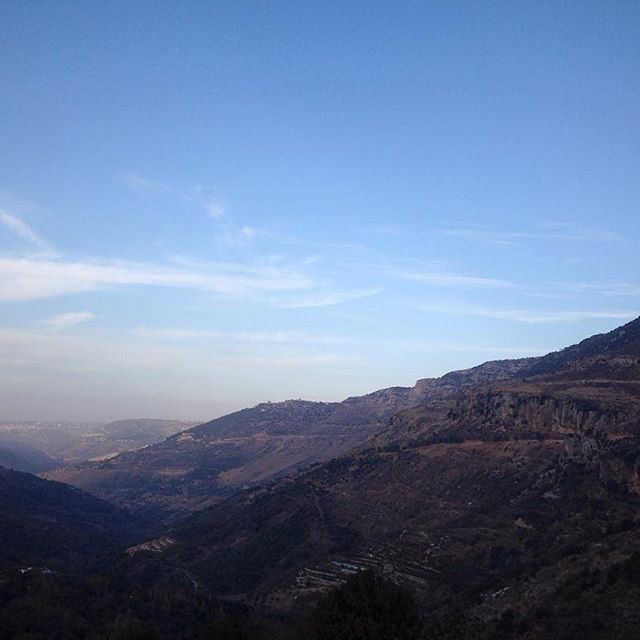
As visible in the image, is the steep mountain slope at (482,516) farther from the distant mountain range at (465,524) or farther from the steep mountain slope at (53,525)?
the steep mountain slope at (53,525)

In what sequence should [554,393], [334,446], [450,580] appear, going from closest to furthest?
[450,580] → [554,393] → [334,446]

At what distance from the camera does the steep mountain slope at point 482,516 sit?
44.1 meters

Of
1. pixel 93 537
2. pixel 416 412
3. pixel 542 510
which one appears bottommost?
pixel 93 537

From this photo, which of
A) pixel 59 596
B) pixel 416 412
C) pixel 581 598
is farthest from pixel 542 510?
pixel 416 412

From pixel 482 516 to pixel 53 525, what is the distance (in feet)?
279

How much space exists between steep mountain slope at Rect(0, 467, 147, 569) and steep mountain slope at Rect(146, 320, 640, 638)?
17804mm

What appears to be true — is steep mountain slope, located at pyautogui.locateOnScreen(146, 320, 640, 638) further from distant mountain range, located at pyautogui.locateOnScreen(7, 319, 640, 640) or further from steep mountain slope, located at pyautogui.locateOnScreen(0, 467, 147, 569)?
steep mountain slope, located at pyautogui.locateOnScreen(0, 467, 147, 569)

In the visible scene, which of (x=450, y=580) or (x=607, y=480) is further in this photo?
(x=607, y=480)

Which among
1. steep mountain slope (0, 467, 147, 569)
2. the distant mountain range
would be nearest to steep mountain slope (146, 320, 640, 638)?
the distant mountain range

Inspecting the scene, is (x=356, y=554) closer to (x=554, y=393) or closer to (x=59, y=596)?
(x=59, y=596)

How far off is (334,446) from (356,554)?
5048 inches

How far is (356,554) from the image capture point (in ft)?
234

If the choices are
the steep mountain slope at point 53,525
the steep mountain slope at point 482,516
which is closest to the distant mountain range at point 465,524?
the steep mountain slope at point 482,516

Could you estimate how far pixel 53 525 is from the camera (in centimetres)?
11906
